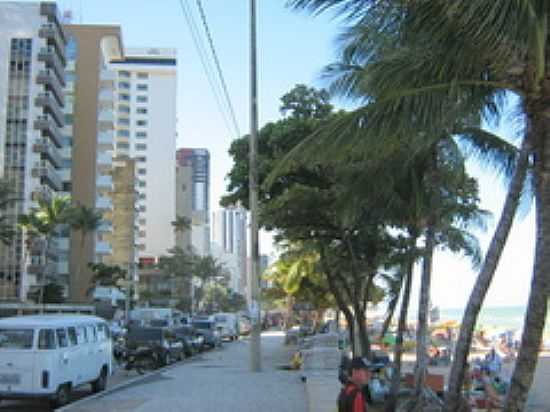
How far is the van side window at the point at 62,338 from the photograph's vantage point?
49.0 feet

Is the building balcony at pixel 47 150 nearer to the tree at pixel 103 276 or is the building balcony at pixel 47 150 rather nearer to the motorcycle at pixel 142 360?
the tree at pixel 103 276

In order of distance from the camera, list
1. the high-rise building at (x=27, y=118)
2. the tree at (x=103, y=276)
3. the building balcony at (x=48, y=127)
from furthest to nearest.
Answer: the tree at (x=103, y=276) < the building balcony at (x=48, y=127) < the high-rise building at (x=27, y=118)

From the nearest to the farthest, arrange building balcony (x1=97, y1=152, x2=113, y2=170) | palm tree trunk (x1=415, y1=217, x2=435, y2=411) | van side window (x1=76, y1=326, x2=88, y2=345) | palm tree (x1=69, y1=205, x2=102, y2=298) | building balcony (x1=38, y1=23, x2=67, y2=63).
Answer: palm tree trunk (x1=415, y1=217, x2=435, y2=411)
van side window (x1=76, y1=326, x2=88, y2=345)
palm tree (x1=69, y1=205, x2=102, y2=298)
building balcony (x1=38, y1=23, x2=67, y2=63)
building balcony (x1=97, y1=152, x2=113, y2=170)

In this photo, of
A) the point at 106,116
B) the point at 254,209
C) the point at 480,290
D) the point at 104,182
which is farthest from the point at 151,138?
the point at 480,290

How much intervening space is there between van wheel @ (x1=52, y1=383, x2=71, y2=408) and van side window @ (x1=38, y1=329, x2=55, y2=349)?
954mm

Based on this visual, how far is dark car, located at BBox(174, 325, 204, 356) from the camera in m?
30.9

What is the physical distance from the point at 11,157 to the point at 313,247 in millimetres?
53393

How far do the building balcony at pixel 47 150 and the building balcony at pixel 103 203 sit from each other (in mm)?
11269

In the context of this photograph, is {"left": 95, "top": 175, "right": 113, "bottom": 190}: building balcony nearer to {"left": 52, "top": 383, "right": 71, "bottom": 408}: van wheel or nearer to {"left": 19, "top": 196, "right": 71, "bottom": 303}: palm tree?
{"left": 19, "top": 196, "right": 71, "bottom": 303}: palm tree

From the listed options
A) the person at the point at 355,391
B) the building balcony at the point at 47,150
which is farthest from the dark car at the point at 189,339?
the building balcony at the point at 47,150

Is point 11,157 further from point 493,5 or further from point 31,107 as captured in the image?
point 493,5

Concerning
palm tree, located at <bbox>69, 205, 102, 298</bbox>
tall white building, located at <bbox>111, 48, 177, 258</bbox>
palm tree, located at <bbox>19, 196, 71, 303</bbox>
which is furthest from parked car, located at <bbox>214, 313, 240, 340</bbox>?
tall white building, located at <bbox>111, 48, 177, 258</bbox>

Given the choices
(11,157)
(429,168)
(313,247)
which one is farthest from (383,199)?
(11,157)

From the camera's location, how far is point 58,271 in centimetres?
7950
